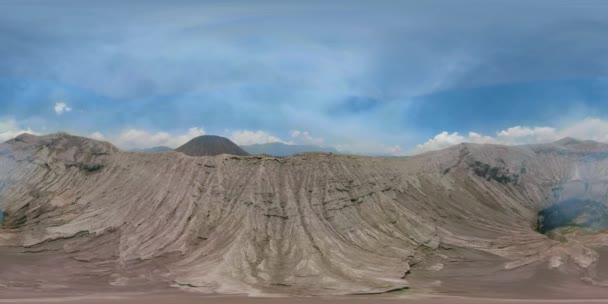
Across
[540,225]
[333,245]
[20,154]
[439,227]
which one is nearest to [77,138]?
[20,154]

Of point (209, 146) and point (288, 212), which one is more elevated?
point (209, 146)

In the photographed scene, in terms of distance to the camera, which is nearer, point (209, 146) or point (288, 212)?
point (288, 212)

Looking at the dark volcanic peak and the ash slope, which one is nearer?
the ash slope

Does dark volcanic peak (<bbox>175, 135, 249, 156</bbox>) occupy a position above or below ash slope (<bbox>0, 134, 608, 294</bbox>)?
above

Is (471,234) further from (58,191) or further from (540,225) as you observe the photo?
(58,191)
